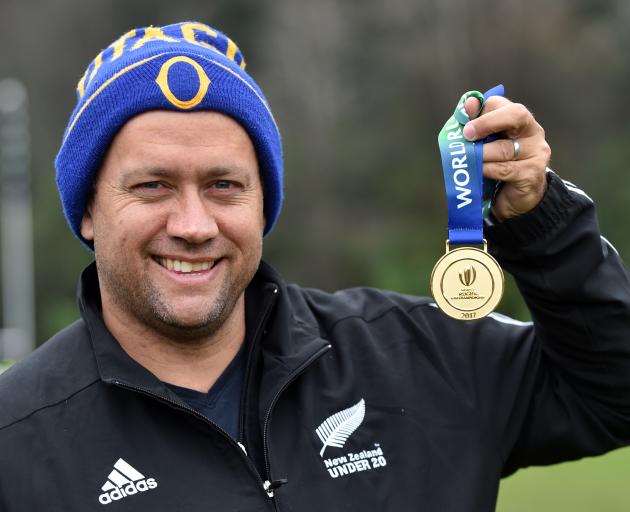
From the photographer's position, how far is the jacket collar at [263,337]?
9.29 ft

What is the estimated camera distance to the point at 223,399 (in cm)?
300

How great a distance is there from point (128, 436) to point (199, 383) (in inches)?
13.1

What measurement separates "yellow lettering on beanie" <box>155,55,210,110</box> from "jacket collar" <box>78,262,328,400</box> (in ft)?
1.80

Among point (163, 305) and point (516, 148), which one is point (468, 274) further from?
point (163, 305)

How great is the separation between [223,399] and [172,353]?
191 mm

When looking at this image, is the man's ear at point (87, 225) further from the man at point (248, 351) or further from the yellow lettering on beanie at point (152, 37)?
the yellow lettering on beanie at point (152, 37)

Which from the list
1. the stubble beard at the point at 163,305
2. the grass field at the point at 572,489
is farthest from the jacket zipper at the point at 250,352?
the grass field at the point at 572,489

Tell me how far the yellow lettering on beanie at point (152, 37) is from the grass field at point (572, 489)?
15.2ft

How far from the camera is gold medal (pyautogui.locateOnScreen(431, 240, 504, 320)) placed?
274cm

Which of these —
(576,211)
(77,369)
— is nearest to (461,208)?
(576,211)

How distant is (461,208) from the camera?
2.80 metres

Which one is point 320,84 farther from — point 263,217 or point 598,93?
point 263,217

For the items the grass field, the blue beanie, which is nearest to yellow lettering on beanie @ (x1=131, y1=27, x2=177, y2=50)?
the blue beanie

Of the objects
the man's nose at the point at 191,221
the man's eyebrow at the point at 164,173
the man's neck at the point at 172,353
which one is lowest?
the man's neck at the point at 172,353
